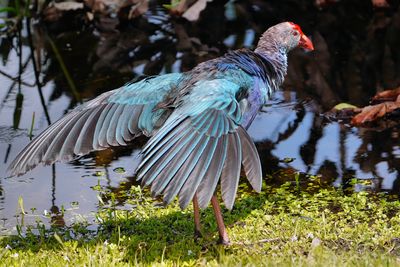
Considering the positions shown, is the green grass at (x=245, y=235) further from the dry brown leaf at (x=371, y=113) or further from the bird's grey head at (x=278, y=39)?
the dry brown leaf at (x=371, y=113)

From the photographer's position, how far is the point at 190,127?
4.69 meters

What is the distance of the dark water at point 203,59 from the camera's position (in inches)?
253

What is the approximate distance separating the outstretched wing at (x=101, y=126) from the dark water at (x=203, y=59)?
2.24 ft

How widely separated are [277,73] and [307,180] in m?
1.05

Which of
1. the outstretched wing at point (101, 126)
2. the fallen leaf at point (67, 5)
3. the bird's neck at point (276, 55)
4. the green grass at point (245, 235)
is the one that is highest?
A: the bird's neck at point (276, 55)

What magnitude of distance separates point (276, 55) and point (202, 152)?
154 cm

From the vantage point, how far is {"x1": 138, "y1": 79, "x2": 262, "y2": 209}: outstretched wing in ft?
14.1

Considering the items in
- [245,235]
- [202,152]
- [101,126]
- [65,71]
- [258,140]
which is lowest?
[258,140]

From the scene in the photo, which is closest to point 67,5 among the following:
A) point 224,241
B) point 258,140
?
point 258,140

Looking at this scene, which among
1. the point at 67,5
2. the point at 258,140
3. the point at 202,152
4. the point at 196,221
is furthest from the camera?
the point at 67,5

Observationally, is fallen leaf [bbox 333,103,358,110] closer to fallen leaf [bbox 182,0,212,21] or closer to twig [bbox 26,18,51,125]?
twig [bbox 26,18,51,125]

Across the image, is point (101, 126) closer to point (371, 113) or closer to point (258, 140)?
point (258, 140)

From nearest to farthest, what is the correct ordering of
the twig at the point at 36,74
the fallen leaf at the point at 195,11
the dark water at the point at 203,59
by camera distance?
the dark water at the point at 203,59 < the twig at the point at 36,74 < the fallen leaf at the point at 195,11

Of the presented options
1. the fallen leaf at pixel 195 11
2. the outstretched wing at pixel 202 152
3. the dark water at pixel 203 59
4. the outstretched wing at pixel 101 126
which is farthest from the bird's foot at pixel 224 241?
the fallen leaf at pixel 195 11
